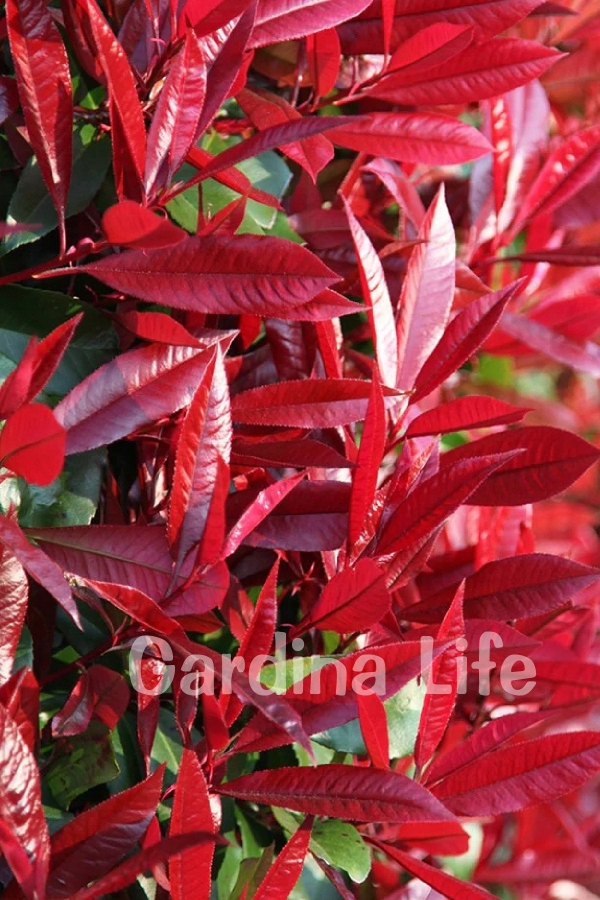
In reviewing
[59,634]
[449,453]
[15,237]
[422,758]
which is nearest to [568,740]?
[422,758]

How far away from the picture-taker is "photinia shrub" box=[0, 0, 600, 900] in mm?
538

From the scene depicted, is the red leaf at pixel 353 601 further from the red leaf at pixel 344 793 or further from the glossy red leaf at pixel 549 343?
the glossy red leaf at pixel 549 343

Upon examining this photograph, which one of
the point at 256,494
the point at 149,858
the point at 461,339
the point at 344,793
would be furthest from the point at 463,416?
the point at 149,858

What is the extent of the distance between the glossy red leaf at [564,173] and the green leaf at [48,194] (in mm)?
444

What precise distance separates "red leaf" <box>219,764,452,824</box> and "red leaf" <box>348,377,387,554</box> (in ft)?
0.47

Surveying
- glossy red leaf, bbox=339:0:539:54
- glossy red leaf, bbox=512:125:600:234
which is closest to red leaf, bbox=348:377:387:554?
glossy red leaf, bbox=339:0:539:54

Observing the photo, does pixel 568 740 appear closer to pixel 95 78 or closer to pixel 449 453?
pixel 449 453

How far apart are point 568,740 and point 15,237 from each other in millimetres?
497

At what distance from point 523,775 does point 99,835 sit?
0.90 feet

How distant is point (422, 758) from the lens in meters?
0.62

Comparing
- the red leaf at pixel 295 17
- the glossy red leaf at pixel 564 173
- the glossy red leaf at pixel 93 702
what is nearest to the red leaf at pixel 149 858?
the glossy red leaf at pixel 93 702

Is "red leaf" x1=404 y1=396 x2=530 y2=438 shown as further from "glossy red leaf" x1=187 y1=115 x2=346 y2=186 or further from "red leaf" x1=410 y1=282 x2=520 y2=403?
"glossy red leaf" x1=187 y1=115 x2=346 y2=186

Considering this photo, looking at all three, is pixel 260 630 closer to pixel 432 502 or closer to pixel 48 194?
pixel 432 502

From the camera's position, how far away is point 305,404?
0.64 m
